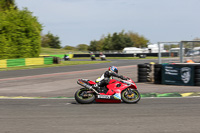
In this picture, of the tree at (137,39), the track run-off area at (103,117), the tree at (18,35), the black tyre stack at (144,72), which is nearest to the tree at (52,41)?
the tree at (137,39)

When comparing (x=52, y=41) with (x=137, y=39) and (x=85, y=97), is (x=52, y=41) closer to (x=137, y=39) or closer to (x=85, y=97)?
(x=137, y=39)

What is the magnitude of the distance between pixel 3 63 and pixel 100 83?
24201mm

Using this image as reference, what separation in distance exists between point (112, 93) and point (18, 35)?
30083 mm

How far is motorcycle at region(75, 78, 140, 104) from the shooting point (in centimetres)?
923

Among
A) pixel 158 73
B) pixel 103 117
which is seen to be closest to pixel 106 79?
pixel 103 117

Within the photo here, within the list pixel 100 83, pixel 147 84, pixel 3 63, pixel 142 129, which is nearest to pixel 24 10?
pixel 3 63

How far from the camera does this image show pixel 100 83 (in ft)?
30.8

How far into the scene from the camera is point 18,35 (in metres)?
36.8

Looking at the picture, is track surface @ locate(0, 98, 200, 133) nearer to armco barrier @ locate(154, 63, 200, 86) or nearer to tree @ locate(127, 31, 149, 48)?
armco barrier @ locate(154, 63, 200, 86)

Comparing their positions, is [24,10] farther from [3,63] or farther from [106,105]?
[106,105]

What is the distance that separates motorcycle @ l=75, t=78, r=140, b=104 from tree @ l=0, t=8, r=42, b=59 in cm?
2750

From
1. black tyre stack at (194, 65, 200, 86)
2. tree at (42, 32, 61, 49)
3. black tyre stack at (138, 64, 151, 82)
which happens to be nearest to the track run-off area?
black tyre stack at (194, 65, 200, 86)

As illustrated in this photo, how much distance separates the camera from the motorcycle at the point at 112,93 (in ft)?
30.3

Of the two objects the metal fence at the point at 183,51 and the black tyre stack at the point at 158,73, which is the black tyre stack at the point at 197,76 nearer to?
the metal fence at the point at 183,51
